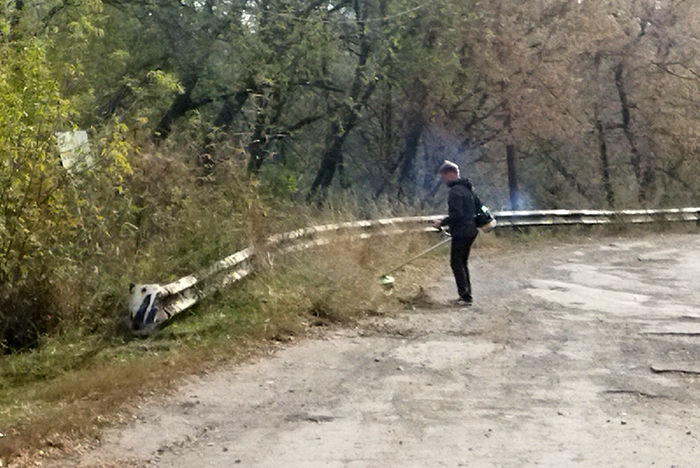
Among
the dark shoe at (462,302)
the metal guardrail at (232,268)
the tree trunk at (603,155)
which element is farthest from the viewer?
the tree trunk at (603,155)

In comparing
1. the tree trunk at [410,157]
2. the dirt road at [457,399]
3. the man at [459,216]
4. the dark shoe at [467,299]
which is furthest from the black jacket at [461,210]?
the tree trunk at [410,157]

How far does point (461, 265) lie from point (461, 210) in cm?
70

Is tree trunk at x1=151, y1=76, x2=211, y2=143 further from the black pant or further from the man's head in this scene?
the black pant

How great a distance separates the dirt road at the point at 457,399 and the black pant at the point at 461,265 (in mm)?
492

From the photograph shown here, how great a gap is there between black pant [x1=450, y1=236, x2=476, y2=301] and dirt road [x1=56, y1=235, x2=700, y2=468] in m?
0.49

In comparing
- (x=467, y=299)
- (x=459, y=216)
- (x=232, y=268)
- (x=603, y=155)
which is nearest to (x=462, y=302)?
(x=467, y=299)

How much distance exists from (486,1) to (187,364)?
22.8m

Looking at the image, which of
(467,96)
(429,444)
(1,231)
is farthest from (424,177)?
(429,444)

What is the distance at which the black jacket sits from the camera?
13.7 metres

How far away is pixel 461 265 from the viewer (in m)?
13.6

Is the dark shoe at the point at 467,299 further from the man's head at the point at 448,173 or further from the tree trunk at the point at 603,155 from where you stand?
the tree trunk at the point at 603,155

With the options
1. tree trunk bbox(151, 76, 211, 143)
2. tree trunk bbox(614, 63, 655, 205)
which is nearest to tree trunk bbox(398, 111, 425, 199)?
tree trunk bbox(151, 76, 211, 143)

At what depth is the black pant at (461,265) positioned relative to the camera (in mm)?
13422

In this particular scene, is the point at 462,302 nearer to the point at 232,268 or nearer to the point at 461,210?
the point at 461,210
